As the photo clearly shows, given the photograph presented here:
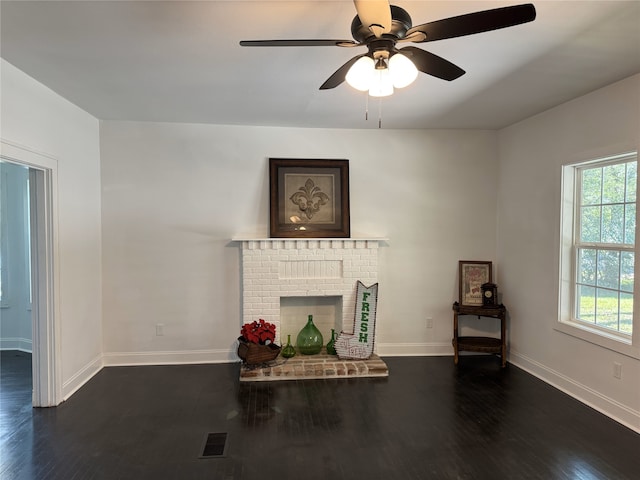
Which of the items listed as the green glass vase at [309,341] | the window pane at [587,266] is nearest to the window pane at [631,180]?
the window pane at [587,266]

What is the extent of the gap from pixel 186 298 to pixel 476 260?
335 cm

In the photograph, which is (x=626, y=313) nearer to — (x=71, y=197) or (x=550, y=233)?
(x=550, y=233)

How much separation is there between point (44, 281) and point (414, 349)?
3.76 meters

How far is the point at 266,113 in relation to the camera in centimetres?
399

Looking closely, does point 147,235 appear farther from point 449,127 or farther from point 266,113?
point 449,127

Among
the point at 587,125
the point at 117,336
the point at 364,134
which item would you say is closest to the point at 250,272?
the point at 117,336

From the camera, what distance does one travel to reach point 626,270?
10.5 ft

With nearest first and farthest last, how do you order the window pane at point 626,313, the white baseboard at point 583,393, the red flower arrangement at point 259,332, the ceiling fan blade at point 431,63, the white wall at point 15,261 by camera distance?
the ceiling fan blade at point 431,63, the white baseboard at point 583,393, the window pane at point 626,313, the red flower arrangement at point 259,332, the white wall at point 15,261

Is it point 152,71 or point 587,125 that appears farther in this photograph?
point 587,125

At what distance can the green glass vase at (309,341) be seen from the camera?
4.40m

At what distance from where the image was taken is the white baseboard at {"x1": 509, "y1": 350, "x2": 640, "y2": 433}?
3.06 metres

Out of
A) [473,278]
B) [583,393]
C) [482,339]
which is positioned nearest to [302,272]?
[473,278]

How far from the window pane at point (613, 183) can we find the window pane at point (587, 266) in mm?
472

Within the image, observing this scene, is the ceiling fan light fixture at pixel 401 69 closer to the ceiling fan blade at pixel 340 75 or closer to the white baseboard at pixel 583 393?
the ceiling fan blade at pixel 340 75
